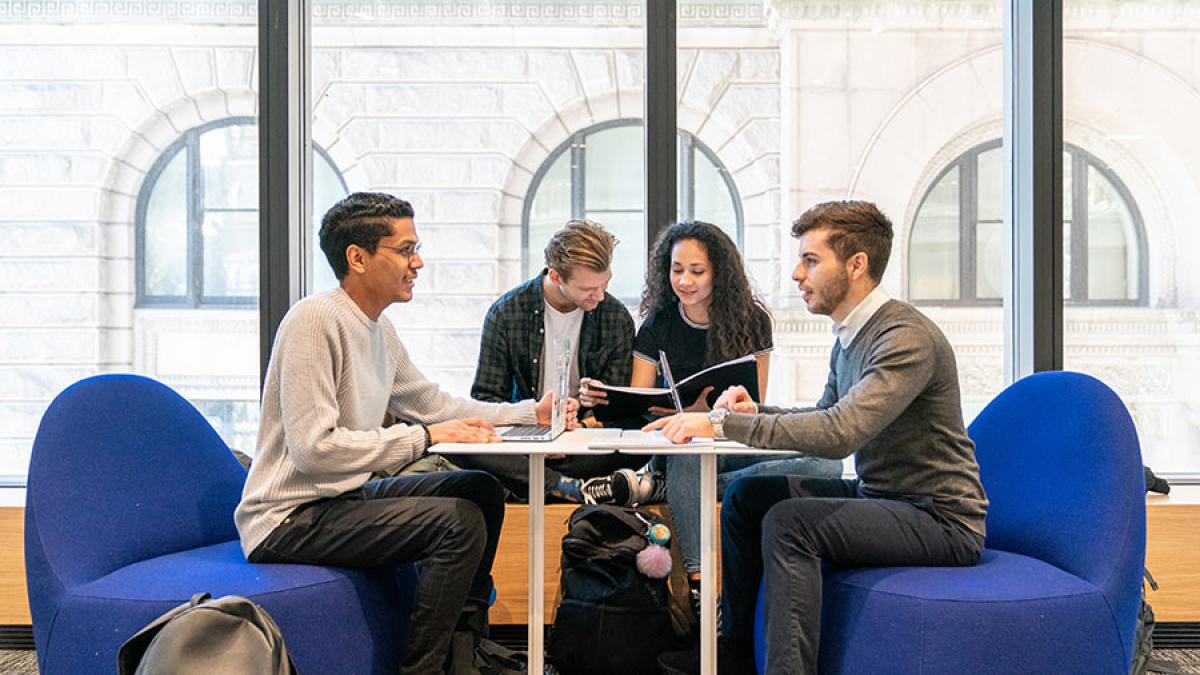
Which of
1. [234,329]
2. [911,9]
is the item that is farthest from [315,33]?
[911,9]

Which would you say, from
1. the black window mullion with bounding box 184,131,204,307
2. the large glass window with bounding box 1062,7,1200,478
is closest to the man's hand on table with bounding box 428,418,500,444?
the black window mullion with bounding box 184,131,204,307

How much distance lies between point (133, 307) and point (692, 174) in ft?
7.15

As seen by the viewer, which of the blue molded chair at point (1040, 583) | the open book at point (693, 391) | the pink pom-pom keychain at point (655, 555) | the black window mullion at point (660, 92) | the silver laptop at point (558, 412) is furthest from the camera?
the black window mullion at point (660, 92)

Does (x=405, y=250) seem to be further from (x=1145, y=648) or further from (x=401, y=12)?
(x=1145, y=648)

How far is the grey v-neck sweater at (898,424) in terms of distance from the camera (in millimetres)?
2033

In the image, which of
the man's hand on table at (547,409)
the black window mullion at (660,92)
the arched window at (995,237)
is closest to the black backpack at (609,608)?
the man's hand on table at (547,409)

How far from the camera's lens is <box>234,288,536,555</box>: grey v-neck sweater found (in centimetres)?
206

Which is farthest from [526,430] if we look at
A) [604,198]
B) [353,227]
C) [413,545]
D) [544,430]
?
[604,198]

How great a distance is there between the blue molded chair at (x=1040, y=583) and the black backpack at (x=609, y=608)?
0.39m

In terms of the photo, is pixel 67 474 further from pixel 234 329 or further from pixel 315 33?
pixel 315 33

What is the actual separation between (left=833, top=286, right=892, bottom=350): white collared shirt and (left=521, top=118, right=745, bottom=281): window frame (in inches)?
53.1

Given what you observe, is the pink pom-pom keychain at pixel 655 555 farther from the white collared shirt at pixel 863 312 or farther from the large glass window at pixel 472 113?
the large glass window at pixel 472 113

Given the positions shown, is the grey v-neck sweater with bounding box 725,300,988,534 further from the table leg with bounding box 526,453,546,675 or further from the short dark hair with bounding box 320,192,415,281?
the short dark hair with bounding box 320,192,415,281

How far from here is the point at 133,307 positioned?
3.59 metres
